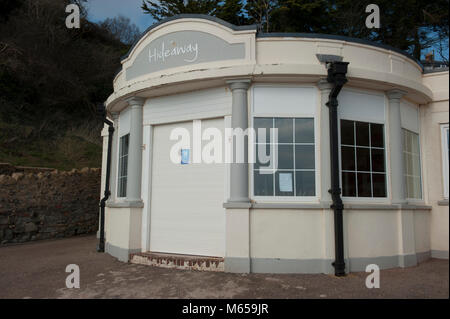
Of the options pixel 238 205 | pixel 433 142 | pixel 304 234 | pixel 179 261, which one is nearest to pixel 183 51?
pixel 238 205

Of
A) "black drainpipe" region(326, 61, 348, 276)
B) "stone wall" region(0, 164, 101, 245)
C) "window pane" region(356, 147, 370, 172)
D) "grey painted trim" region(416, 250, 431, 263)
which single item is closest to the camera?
"black drainpipe" region(326, 61, 348, 276)

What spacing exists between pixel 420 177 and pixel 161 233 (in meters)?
5.56

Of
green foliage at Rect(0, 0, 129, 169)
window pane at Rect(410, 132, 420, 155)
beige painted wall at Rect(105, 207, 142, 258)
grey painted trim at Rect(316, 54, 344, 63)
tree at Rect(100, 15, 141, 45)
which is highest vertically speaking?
tree at Rect(100, 15, 141, 45)

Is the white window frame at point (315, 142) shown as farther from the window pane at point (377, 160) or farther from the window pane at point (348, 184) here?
the window pane at point (377, 160)

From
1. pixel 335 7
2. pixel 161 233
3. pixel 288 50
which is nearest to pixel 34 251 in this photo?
pixel 161 233

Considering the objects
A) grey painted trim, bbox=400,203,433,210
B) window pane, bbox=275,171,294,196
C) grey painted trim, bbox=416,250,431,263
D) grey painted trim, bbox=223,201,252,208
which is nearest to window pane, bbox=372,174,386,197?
grey painted trim, bbox=400,203,433,210

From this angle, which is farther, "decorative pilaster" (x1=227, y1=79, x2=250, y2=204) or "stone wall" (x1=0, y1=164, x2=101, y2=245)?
"stone wall" (x1=0, y1=164, x2=101, y2=245)

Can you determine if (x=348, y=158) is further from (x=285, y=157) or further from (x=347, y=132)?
(x=285, y=157)

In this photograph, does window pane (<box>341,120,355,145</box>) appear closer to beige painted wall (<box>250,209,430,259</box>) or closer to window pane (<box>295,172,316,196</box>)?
window pane (<box>295,172,316,196</box>)

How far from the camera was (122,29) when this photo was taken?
28125mm

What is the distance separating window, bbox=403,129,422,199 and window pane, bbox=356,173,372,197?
1.09m

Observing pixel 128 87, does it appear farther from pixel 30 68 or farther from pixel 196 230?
pixel 30 68

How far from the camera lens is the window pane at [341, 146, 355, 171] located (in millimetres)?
6328

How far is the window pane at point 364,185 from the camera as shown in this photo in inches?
250
